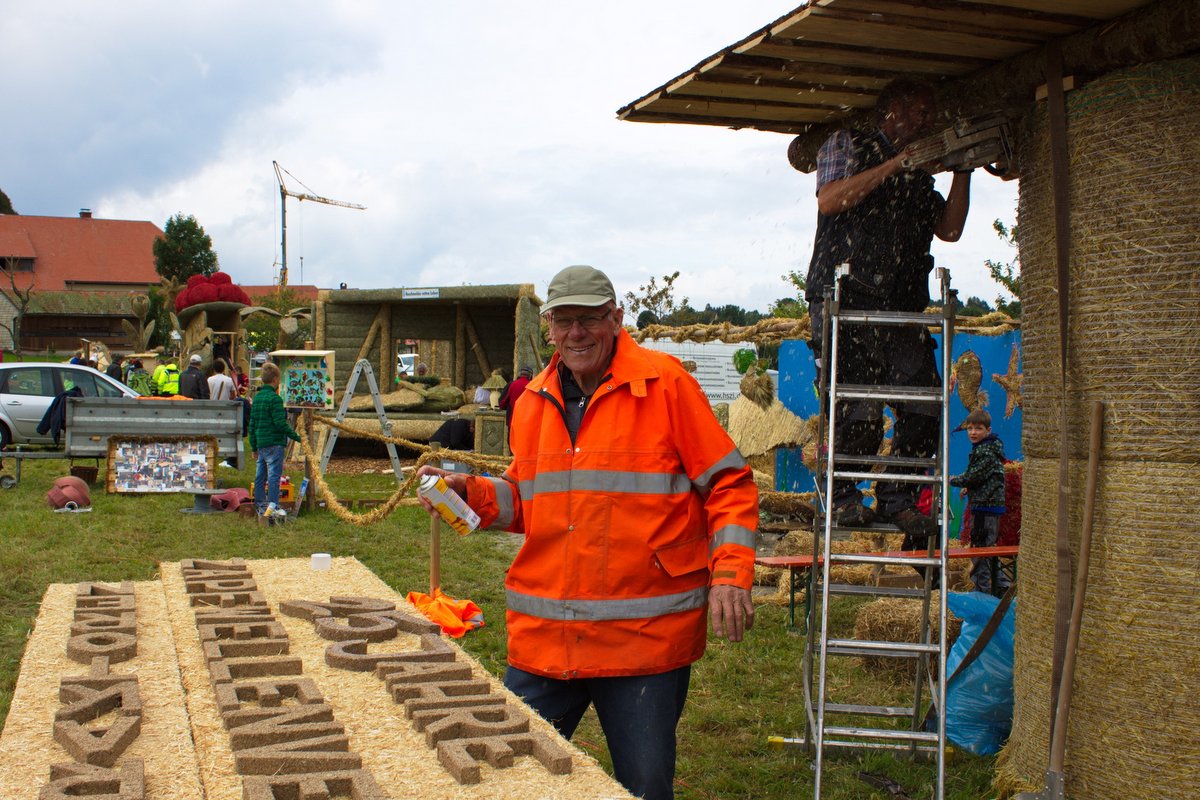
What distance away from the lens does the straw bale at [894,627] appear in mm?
7160

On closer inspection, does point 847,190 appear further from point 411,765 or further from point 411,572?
point 411,572

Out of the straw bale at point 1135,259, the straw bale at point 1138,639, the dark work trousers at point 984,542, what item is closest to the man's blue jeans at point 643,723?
the straw bale at point 1138,639

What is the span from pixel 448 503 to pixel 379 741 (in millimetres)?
794

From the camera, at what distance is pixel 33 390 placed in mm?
18062

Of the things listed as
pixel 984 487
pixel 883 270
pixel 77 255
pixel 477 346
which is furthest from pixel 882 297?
pixel 77 255

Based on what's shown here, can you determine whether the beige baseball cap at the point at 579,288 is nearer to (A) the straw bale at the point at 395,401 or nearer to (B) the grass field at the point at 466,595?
(B) the grass field at the point at 466,595

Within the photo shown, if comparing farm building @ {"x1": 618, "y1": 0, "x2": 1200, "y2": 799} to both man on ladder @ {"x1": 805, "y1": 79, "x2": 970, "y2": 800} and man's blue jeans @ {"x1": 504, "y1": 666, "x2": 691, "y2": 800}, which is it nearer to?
man on ladder @ {"x1": 805, "y1": 79, "x2": 970, "y2": 800}

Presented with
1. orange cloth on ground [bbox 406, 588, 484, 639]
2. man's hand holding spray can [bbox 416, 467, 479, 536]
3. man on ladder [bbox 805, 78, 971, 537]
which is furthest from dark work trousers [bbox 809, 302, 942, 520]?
orange cloth on ground [bbox 406, 588, 484, 639]

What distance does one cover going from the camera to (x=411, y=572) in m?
9.91

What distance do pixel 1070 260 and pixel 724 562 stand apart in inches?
79.3

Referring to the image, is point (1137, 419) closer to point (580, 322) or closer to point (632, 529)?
point (632, 529)

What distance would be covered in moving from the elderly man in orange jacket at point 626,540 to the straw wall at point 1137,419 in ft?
5.18

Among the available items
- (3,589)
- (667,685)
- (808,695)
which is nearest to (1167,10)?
(667,685)

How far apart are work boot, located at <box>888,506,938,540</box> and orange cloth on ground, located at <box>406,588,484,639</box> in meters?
3.85
